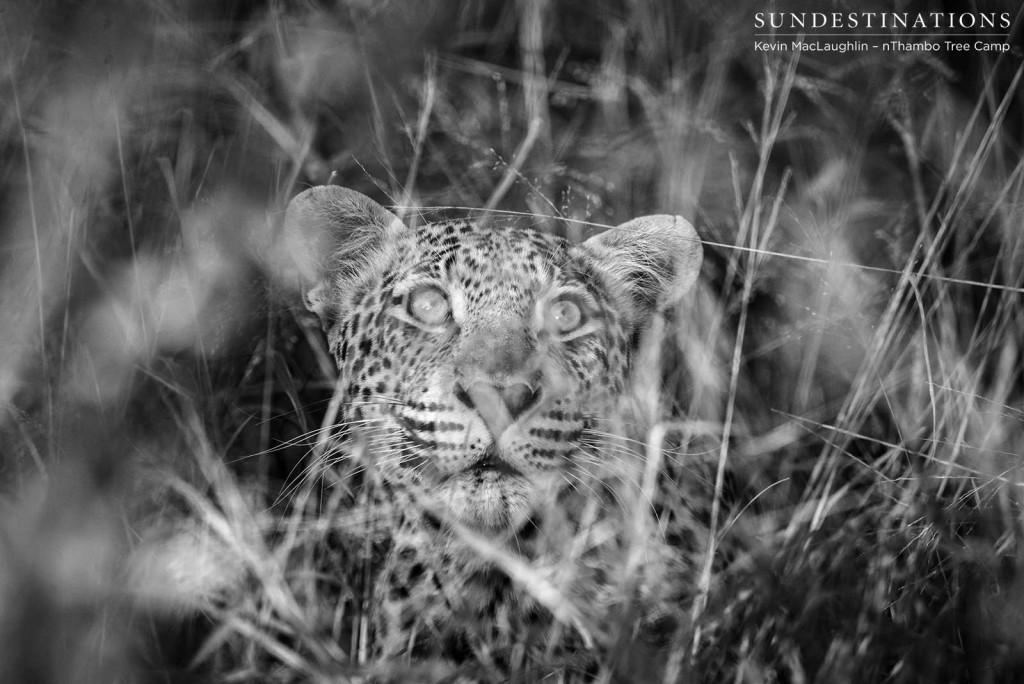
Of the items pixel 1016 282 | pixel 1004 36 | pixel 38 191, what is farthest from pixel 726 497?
pixel 38 191

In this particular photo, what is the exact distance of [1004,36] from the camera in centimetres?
406

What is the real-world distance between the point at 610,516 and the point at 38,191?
2.15 m

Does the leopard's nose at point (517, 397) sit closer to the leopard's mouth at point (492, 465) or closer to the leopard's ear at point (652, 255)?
the leopard's mouth at point (492, 465)

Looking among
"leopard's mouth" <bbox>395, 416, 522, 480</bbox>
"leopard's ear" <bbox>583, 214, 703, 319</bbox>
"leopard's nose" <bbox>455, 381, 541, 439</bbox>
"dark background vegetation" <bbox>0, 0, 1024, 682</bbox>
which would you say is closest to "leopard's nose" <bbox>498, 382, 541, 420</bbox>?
"leopard's nose" <bbox>455, 381, 541, 439</bbox>

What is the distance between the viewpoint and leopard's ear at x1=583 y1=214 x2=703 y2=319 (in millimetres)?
3686

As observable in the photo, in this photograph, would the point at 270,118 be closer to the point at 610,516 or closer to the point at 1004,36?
the point at 610,516

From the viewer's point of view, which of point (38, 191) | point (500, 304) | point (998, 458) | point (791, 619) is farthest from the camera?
point (500, 304)

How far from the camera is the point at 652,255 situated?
3.75 m

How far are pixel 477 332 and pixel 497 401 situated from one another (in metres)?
0.49

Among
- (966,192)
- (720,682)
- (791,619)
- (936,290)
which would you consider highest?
(966,192)

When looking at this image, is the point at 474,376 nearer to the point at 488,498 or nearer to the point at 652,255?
the point at 488,498

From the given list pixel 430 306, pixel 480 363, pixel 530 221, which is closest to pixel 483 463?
pixel 480 363

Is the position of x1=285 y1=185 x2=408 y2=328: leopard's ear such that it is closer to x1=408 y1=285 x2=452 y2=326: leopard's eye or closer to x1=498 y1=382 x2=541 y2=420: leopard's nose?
x1=408 y1=285 x2=452 y2=326: leopard's eye

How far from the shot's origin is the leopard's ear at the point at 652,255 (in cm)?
369
